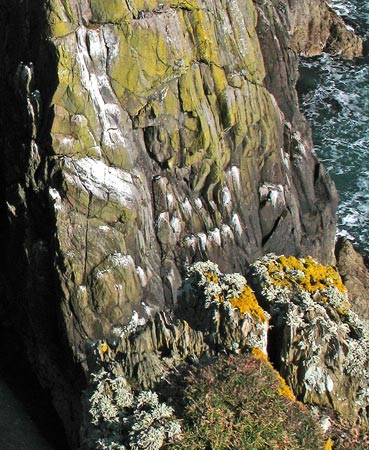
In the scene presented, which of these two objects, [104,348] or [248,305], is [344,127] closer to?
[248,305]

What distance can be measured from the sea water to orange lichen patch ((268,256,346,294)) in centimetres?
768

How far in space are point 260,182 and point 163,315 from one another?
5.47 metres

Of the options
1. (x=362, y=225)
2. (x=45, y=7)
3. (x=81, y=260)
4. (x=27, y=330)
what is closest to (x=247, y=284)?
(x=81, y=260)

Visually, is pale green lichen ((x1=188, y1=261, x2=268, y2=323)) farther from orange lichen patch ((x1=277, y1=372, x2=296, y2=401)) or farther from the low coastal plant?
the low coastal plant

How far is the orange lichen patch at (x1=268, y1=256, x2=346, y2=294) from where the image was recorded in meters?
15.9

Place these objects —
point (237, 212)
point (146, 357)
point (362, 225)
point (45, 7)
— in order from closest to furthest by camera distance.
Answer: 1. point (146, 357)
2. point (45, 7)
3. point (237, 212)
4. point (362, 225)

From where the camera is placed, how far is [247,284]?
16.0 metres

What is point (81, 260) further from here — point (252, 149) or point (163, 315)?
point (252, 149)

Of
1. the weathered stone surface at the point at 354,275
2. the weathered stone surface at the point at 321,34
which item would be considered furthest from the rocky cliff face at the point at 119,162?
the weathered stone surface at the point at 321,34

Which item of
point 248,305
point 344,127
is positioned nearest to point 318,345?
point 248,305

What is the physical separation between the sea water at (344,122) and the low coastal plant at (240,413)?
12728mm

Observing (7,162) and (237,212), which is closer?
(7,162)

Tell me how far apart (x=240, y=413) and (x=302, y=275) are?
17.3ft

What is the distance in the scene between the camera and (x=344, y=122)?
99.3 feet
